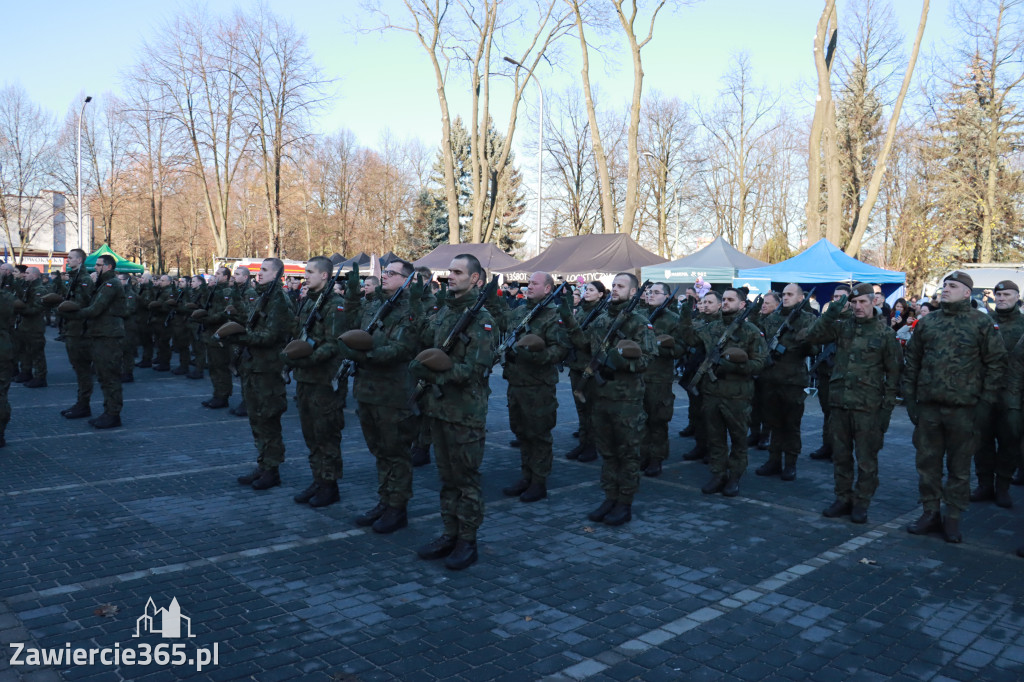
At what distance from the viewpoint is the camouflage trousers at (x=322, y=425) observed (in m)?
6.87

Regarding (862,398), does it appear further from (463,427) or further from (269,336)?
(269,336)

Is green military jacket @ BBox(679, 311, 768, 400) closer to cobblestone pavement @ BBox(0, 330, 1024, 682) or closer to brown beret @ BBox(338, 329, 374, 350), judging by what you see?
cobblestone pavement @ BBox(0, 330, 1024, 682)

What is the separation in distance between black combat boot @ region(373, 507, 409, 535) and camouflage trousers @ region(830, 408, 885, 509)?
404 centimetres

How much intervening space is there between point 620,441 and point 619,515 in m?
0.66

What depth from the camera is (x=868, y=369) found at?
22.4ft

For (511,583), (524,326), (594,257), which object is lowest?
(511,583)

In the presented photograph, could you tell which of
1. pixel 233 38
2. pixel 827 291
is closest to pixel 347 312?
pixel 827 291

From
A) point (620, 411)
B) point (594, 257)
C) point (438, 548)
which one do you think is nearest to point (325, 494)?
point (438, 548)

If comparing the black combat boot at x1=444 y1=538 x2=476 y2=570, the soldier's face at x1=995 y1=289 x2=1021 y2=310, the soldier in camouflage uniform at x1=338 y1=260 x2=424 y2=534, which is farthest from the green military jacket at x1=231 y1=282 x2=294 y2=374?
the soldier's face at x1=995 y1=289 x2=1021 y2=310

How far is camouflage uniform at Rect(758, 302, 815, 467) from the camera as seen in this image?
8492mm

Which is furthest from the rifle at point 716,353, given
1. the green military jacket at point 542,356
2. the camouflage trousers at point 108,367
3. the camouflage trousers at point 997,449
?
the camouflage trousers at point 108,367

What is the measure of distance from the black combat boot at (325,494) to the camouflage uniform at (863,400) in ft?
15.5

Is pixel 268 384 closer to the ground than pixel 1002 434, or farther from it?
farther from it

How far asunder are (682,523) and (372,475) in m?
3.38
